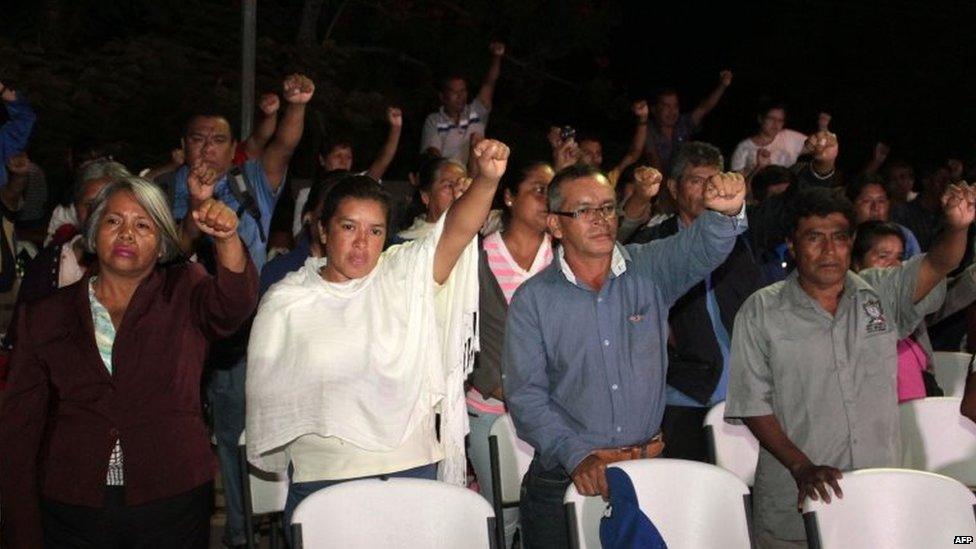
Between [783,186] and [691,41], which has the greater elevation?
[691,41]

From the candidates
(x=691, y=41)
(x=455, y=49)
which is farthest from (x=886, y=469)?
(x=691, y=41)

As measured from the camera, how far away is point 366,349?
4211mm

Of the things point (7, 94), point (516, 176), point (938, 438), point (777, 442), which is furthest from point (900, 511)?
point (7, 94)

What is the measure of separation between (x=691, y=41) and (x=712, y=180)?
1126cm

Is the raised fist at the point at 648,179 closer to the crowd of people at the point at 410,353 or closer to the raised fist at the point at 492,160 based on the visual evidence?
the crowd of people at the point at 410,353

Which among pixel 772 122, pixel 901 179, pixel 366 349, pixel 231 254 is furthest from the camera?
pixel 901 179

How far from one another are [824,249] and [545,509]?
1.28 m

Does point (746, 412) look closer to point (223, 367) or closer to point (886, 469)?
point (886, 469)

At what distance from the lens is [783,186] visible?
286 inches

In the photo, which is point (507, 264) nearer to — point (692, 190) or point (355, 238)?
point (692, 190)

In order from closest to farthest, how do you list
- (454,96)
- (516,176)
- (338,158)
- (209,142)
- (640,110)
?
(516,176)
(209,142)
(338,158)
(640,110)
(454,96)

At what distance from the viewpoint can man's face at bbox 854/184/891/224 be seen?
278 inches

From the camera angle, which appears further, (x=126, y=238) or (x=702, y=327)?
(x=702, y=327)

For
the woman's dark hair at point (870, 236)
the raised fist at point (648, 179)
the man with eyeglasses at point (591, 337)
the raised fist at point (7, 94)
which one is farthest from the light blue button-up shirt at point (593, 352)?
the raised fist at point (7, 94)
